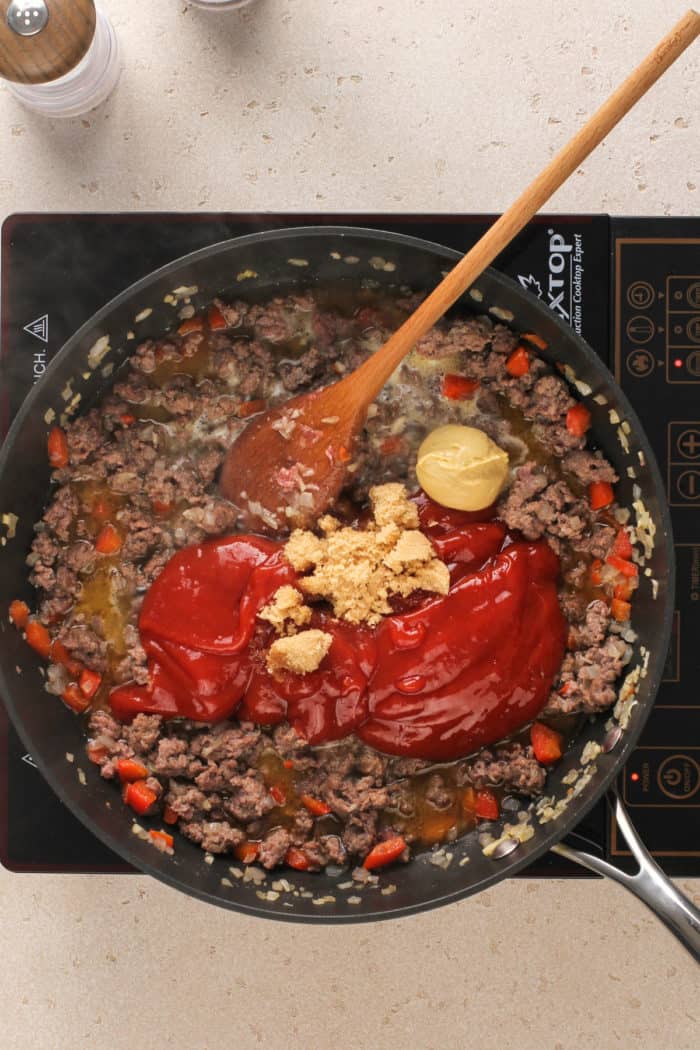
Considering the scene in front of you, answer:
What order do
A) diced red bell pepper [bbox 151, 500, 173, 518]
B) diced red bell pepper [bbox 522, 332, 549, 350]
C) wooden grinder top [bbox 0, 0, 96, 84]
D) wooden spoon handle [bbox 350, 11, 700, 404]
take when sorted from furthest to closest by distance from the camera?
diced red bell pepper [bbox 151, 500, 173, 518], diced red bell pepper [bbox 522, 332, 549, 350], wooden grinder top [bbox 0, 0, 96, 84], wooden spoon handle [bbox 350, 11, 700, 404]

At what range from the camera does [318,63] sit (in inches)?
82.9

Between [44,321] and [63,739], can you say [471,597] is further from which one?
[44,321]

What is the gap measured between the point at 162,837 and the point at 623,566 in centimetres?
115

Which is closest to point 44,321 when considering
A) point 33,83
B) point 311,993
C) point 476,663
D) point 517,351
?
point 33,83

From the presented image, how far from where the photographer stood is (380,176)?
208cm

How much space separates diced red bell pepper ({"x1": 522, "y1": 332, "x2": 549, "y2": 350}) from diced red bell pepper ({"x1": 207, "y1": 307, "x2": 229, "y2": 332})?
66cm

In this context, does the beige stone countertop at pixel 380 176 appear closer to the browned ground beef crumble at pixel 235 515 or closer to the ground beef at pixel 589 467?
the browned ground beef crumble at pixel 235 515

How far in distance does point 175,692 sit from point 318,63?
56.0 inches

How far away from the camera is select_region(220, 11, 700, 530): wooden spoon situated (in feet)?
5.85

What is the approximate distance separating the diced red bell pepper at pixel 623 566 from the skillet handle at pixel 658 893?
21.0 inches

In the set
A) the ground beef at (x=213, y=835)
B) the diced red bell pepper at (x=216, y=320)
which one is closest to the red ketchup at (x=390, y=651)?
the ground beef at (x=213, y=835)

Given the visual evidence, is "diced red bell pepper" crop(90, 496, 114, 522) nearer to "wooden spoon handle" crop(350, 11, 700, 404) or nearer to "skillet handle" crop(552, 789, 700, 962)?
"wooden spoon handle" crop(350, 11, 700, 404)

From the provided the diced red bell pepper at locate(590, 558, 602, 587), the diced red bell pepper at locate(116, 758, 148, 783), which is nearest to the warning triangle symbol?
the diced red bell pepper at locate(116, 758, 148, 783)

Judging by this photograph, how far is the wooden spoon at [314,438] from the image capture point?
70.2 inches
